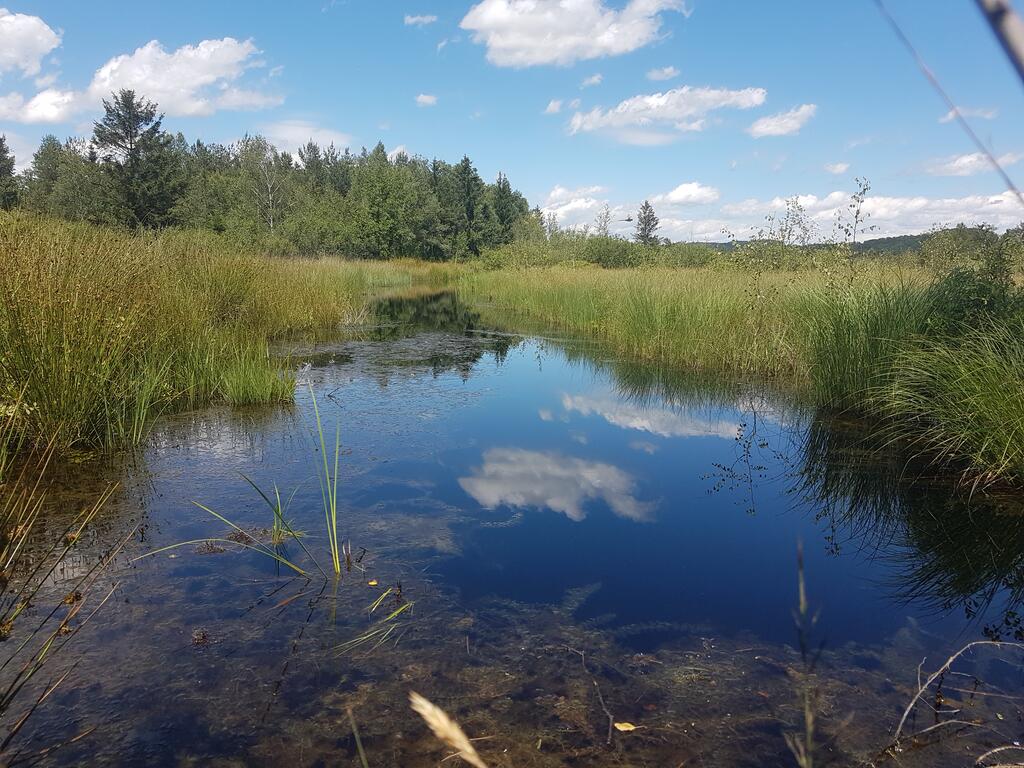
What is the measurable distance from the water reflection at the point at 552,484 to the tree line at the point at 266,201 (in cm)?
2488

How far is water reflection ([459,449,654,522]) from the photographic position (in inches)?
169

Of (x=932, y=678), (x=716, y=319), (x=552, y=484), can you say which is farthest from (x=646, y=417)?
(x=932, y=678)

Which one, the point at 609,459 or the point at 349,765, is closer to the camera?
the point at 349,765

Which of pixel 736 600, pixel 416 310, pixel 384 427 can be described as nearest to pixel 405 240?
pixel 416 310

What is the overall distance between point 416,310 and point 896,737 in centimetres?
1577

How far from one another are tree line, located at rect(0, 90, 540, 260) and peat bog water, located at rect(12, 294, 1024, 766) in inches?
985

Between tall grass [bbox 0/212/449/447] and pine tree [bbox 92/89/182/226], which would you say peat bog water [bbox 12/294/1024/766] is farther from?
pine tree [bbox 92/89/182/226]

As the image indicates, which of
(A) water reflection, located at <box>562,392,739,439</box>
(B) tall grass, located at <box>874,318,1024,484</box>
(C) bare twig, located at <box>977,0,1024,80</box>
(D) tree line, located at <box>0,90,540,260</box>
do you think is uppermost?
(D) tree line, located at <box>0,90,540,260</box>

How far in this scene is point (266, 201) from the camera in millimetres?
43750

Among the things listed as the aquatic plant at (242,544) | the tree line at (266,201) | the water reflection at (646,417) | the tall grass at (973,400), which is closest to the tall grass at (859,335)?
the tall grass at (973,400)

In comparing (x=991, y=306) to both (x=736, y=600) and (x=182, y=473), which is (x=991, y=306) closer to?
(x=736, y=600)

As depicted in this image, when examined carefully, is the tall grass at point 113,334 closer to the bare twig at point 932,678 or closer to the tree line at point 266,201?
the bare twig at point 932,678

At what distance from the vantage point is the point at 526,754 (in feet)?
6.82

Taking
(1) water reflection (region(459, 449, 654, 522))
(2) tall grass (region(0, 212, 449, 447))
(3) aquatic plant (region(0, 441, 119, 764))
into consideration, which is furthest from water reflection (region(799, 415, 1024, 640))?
(2) tall grass (region(0, 212, 449, 447))
